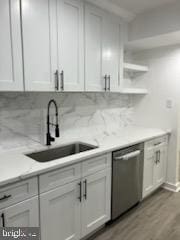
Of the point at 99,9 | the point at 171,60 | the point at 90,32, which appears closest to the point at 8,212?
the point at 90,32

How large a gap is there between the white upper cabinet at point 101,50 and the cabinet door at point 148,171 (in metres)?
0.95

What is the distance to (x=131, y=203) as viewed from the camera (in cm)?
239

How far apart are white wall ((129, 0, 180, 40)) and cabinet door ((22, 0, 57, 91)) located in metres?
1.22

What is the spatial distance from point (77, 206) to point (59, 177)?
1.25 ft

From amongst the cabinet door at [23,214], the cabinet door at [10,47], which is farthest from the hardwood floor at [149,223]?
the cabinet door at [10,47]

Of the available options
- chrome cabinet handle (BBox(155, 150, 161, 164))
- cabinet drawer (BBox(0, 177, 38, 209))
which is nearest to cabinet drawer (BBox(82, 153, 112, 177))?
cabinet drawer (BBox(0, 177, 38, 209))

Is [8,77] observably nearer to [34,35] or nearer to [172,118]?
[34,35]

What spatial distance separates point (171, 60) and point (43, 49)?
195 cm

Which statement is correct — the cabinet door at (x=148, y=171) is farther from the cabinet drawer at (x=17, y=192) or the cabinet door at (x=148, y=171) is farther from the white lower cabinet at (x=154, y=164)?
the cabinet drawer at (x=17, y=192)

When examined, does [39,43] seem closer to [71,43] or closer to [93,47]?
[71,43]

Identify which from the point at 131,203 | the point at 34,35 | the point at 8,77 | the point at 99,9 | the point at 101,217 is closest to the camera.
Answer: the point at 8,77

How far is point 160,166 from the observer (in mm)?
2906

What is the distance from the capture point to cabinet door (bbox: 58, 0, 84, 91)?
6.14 feet

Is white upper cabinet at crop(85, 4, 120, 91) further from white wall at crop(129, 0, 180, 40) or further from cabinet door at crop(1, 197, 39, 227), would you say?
cabinet door at crop(1, 197, 39, 227)
